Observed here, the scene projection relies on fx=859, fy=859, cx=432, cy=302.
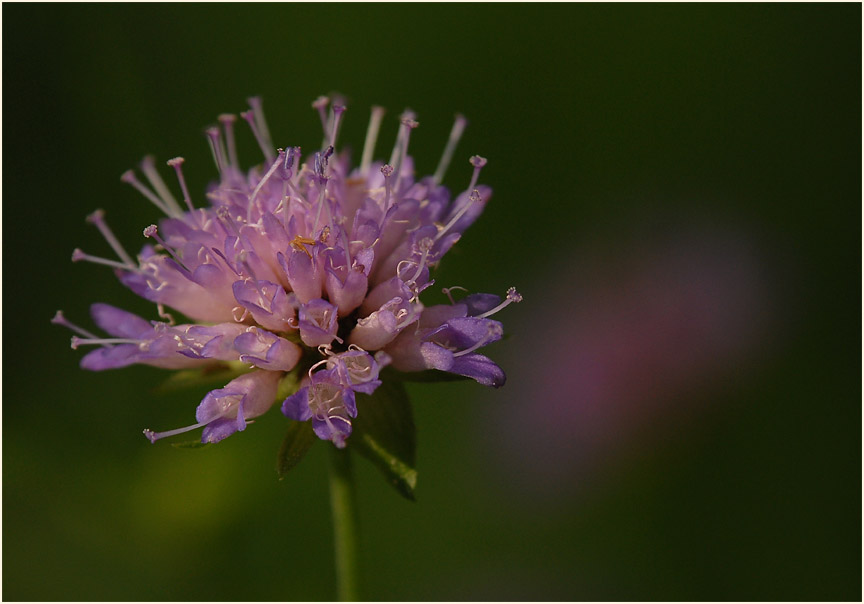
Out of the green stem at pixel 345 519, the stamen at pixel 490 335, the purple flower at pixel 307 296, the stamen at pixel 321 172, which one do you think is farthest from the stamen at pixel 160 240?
the stamen at pixel 490 335

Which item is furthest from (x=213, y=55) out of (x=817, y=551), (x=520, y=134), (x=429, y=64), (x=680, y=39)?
(x=817, y=551)

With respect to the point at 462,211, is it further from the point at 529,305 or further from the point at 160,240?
the point at 529,305

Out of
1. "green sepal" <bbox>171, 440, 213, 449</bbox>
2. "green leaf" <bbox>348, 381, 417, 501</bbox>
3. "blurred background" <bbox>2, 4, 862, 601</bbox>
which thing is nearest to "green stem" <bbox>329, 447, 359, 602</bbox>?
"green leaf" <bbox>348, 381, 417, 501</bbox>

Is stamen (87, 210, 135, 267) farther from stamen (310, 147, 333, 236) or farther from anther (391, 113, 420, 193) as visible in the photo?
anther (391, 113, 420, 193)

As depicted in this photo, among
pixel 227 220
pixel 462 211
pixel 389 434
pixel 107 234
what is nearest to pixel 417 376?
pixel 389 434

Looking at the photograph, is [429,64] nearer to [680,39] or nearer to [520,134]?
[520,134]
